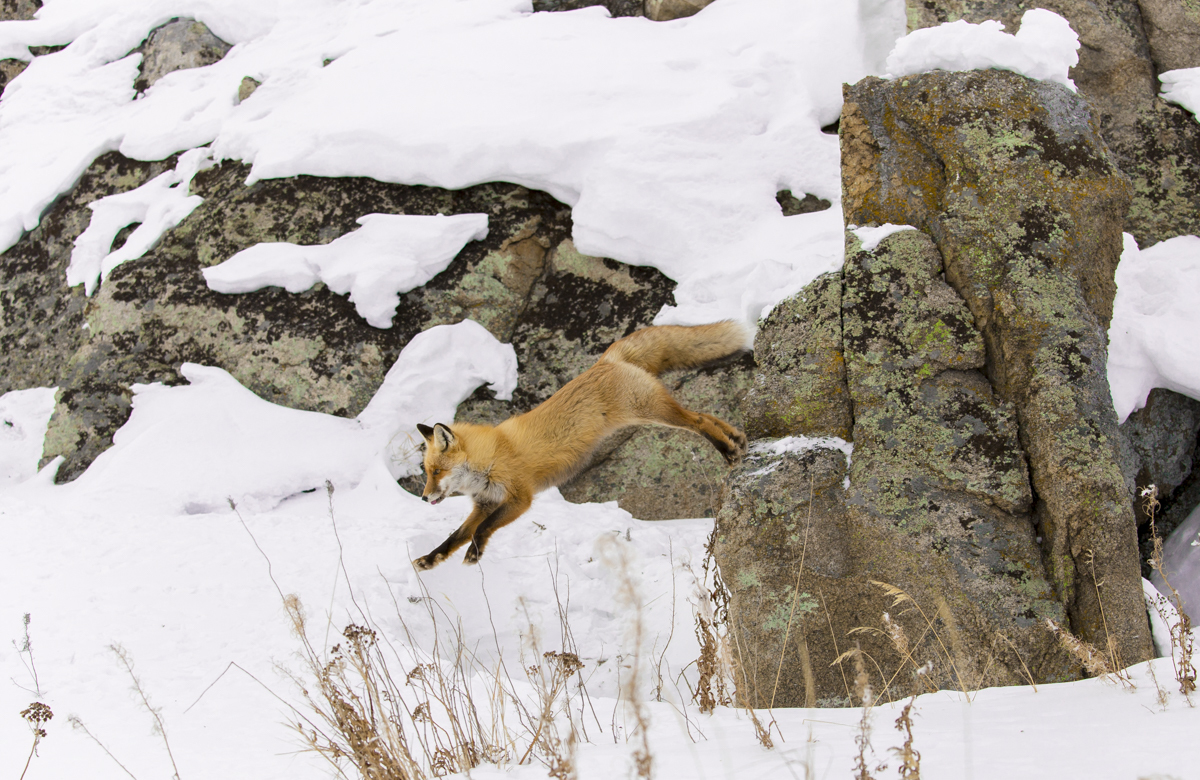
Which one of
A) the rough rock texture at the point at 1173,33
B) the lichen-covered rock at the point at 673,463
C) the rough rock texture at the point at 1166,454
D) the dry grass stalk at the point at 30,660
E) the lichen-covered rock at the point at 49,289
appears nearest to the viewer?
the dry grass stalk at the point at 30,660

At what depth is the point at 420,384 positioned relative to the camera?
6.73 m

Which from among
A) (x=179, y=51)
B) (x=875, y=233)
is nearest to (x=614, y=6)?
(x=179, y=51)

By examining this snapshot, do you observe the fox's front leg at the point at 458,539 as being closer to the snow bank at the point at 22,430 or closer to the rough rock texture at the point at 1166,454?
the rough rock texture at the point at 1166,454

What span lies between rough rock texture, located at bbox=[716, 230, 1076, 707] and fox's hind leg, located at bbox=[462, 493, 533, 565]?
182 centimetres

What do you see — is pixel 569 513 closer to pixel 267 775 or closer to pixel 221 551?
pixel 221 551

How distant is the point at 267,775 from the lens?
2846 millimetres

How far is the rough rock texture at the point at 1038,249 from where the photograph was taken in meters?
3.58

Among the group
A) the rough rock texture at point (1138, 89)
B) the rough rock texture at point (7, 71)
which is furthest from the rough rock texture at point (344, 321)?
the rough rock texture at point (7, 71)

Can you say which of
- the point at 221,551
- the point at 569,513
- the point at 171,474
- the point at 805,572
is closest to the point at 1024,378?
the point at 805,572

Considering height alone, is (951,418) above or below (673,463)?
above

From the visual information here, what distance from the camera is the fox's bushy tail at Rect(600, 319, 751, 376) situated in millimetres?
5434

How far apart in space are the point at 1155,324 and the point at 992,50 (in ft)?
8.22

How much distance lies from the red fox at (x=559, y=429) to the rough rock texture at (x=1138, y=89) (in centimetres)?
392

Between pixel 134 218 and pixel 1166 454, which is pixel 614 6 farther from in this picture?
pixel 1166 454
